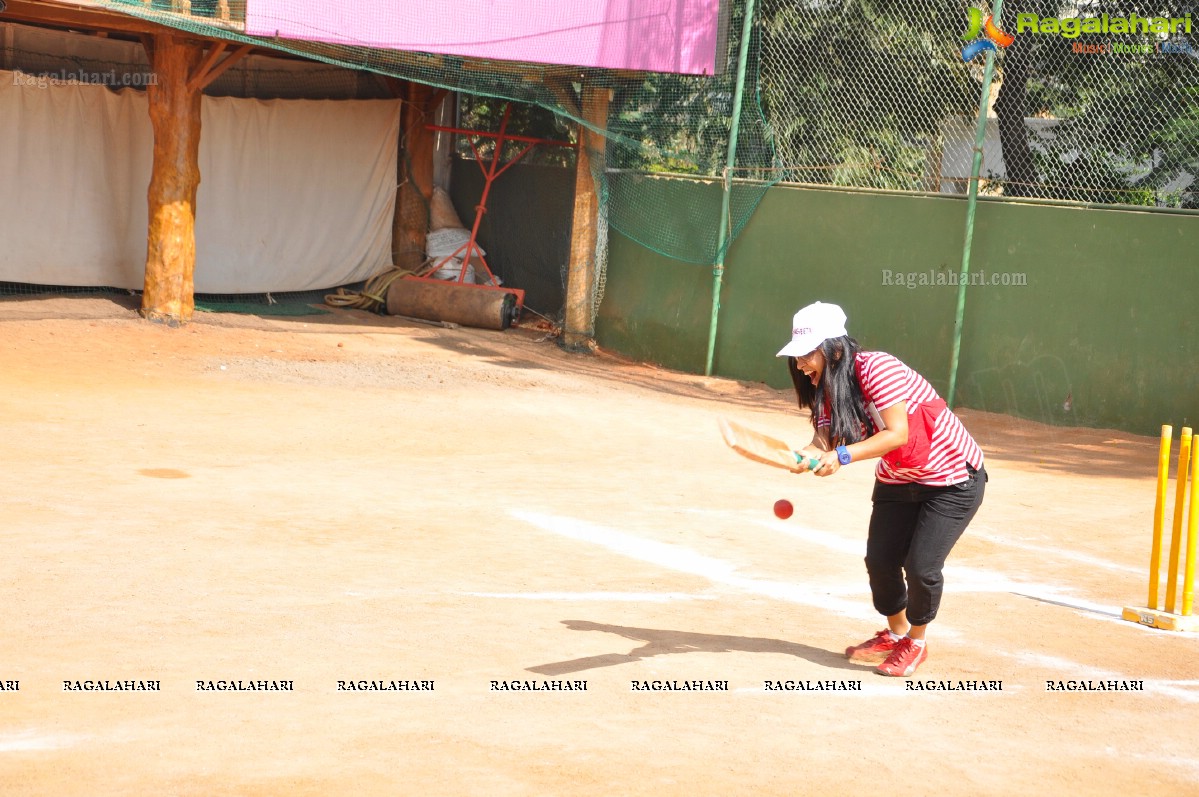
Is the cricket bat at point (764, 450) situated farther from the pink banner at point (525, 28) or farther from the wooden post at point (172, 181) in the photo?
the wooden post at point (172, 181)

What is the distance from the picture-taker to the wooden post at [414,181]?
20.6 m

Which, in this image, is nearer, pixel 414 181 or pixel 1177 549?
pixel 1177 549

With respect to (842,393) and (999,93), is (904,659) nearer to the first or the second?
(842,393)

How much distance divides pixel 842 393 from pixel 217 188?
48.3 ft

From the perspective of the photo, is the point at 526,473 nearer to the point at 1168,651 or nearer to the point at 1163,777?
the point at 1168,651

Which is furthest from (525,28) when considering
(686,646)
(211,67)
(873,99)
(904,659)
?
(904,659)

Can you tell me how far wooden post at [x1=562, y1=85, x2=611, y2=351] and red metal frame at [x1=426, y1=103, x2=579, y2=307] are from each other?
1.72 metres

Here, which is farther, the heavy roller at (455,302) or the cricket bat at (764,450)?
the heavy roller at (455,302)

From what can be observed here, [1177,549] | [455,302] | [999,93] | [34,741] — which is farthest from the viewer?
[455,302]

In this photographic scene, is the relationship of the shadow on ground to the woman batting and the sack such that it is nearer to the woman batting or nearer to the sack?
the woman batting

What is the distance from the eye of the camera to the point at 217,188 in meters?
18.3

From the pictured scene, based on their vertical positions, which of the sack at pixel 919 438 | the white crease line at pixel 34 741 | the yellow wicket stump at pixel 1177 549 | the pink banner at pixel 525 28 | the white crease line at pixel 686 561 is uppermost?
the pink banner at pixel 525 28

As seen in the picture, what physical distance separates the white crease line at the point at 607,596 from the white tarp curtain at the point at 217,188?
40.5 feet

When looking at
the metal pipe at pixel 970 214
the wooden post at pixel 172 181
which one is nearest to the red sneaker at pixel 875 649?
the metal pipe at pixel 970 214
